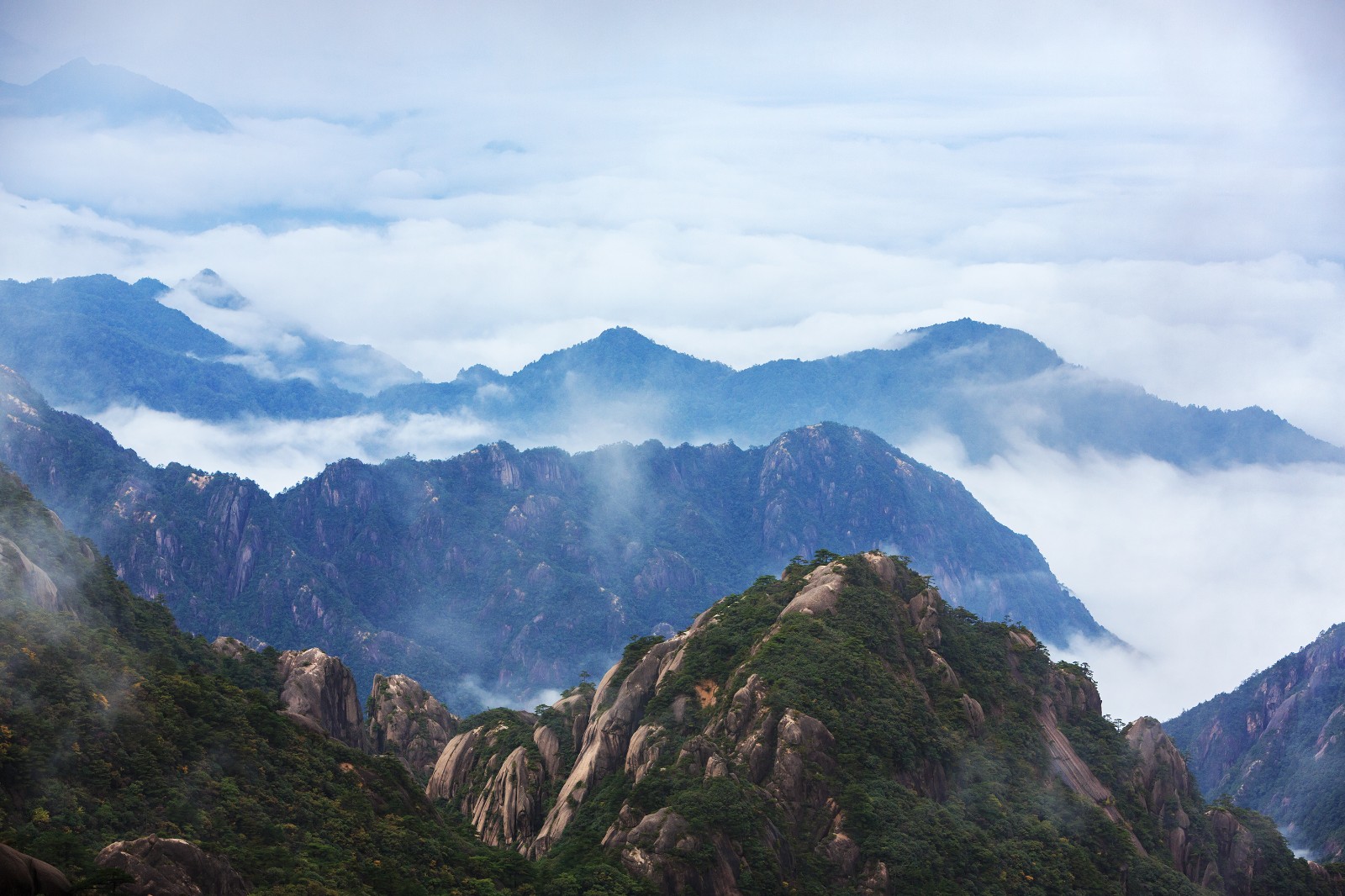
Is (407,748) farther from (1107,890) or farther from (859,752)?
(1107,890)

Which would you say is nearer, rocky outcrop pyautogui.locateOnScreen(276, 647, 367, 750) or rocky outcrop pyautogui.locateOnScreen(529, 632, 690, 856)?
rocky outcrop pyautogui.locateOnScreen(529, 632, 690, 856)

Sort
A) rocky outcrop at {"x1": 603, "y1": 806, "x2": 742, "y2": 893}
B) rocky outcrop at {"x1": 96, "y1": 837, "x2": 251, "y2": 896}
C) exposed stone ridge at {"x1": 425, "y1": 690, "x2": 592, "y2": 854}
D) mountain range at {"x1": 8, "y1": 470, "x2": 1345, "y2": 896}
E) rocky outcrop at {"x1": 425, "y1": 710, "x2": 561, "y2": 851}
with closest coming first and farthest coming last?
rocky outcrop at {"x1": 96, "y1": 837, "x2": 251, "y2": 896}
mountain range at {"x1": 8, "y1": 470, "x2": 1345, "y2": 896}
rocky outcrop at {"x1": 603, "y1": 806, "x2": 742, "y2": 893}
rocky outcrop at {"x1": 425, "y1": 710, "x2": 561, "y2": 851}
exposed stone ridge at {"x1": 425, "y1": 690, "x2": 592, "y2": 854}

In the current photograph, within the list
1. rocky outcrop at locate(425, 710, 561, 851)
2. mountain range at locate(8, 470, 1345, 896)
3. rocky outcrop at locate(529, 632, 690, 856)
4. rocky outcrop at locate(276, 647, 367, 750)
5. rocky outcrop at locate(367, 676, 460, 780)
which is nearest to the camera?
mountain range at locate(8, 470, 1345, 896)

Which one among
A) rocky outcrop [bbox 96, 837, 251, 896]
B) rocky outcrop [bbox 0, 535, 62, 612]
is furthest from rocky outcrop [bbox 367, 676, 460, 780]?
rocky outcrop [bbox 96, 837, 251, 896]

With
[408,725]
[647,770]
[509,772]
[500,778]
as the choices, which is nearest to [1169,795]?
[647,770]

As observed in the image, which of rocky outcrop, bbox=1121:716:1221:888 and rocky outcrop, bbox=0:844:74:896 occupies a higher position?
rocky outcrop, bbox=0:844:74:896

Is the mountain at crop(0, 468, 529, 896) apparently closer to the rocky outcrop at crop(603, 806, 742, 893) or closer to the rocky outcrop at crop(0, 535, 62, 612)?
the rocky outcrop at crop(0, 535, 62, 612)

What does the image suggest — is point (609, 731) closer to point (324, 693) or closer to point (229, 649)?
point (324, 693)

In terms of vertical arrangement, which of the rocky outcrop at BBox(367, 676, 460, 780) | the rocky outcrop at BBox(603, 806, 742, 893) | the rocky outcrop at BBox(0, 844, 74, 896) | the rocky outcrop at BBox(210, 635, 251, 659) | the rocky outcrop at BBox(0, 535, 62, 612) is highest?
the rocky outcrop at BBox(0, 535, 62, 612)
